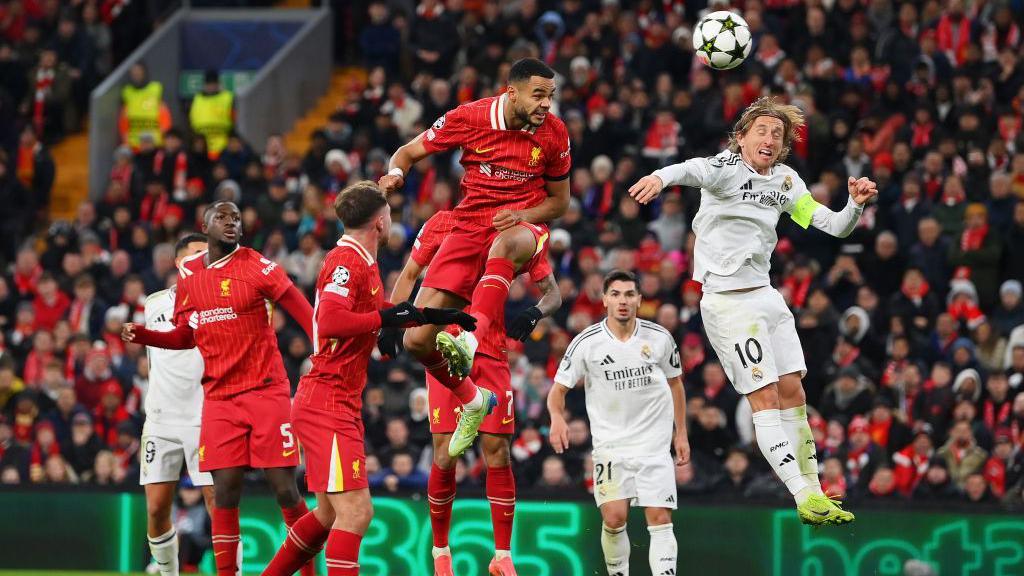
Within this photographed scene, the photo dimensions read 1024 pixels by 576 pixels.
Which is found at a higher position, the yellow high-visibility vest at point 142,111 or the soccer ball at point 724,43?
the yellow high-visibility vest at point 142,111

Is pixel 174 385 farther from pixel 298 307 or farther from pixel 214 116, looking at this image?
pixel 214 116

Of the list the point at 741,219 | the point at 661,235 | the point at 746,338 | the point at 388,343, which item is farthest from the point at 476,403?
the point at 661,235

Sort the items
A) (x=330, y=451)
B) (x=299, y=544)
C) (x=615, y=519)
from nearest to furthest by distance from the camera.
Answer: (x=330, y=451) < (x=299, y=544) < (x=615, y=519)

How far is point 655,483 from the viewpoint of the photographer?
39.5ft

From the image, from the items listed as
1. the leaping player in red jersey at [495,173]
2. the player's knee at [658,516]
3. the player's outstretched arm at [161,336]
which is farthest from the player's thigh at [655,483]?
the player's outstretched arm at [161,336]

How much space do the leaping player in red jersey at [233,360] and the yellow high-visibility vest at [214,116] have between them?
39.4ft

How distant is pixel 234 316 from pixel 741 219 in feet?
10.9

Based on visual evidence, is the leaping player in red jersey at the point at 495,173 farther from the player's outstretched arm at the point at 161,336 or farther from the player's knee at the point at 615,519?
the player's knee at the point at 615,519

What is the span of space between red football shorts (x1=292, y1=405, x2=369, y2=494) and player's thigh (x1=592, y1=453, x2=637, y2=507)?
2.80 m

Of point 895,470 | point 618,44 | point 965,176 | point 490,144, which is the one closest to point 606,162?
point 618,44

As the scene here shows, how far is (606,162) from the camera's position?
19.0 m

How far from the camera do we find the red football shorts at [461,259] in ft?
35.9

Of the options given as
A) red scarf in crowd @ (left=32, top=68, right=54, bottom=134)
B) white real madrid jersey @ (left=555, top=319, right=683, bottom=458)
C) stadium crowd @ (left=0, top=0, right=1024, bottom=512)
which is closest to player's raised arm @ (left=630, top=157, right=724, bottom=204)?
white real madrid jersey @ (left=555, top=319, right=683, bottom=458)

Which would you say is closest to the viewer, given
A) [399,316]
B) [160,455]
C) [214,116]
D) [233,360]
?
[399,316]
